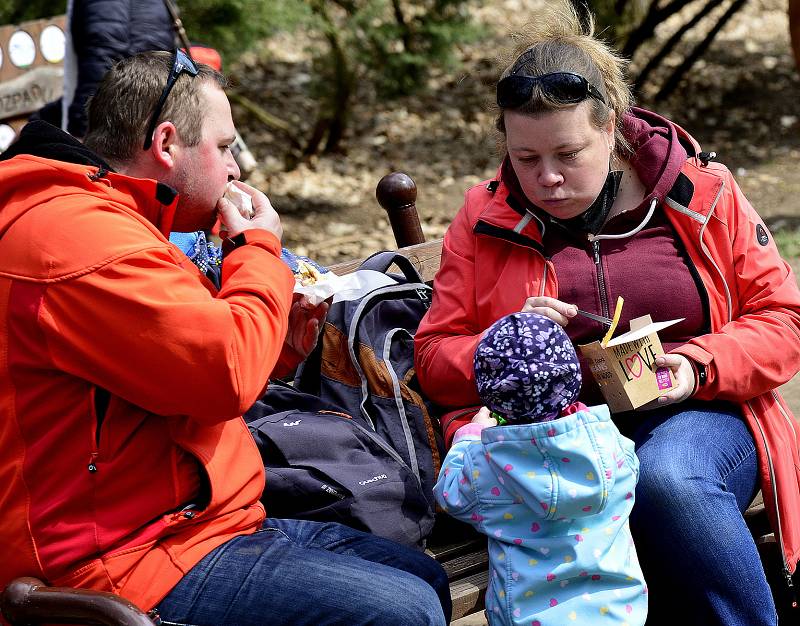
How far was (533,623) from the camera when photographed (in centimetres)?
264

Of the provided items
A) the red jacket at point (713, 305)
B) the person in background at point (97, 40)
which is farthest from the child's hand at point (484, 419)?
the person in background at point (97, 40)

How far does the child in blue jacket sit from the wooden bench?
30cm

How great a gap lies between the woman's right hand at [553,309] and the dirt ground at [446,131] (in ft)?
14.8

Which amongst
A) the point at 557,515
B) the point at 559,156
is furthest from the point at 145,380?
the point at 559,156

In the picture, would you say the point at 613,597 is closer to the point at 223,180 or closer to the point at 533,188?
the point at 533,188

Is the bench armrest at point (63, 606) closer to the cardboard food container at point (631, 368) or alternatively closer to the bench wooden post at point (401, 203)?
the cardboard food container at point (631, 368)

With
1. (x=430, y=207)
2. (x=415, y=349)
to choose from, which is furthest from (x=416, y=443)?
(x=430, y=207)

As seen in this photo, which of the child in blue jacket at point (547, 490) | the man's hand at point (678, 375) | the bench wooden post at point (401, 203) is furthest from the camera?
the bench wooden post at point (401, 203)

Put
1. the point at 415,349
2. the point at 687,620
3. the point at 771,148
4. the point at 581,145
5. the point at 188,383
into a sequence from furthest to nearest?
the point at 771,148
the point at 415,349
the point at 581,145
the point at 687,620
the point at 188,383

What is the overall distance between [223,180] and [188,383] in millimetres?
641

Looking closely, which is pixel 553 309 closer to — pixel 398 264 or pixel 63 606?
pixel 398 264

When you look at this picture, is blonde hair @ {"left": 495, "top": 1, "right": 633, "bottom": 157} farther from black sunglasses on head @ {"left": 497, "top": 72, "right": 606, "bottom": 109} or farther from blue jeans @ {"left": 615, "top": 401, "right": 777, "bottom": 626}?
blue jeans @ {"left": 615, "top": 401, "right": 777, "bottom": 626}

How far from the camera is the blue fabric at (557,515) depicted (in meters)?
2.57

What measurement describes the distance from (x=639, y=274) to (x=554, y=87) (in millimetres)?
597
